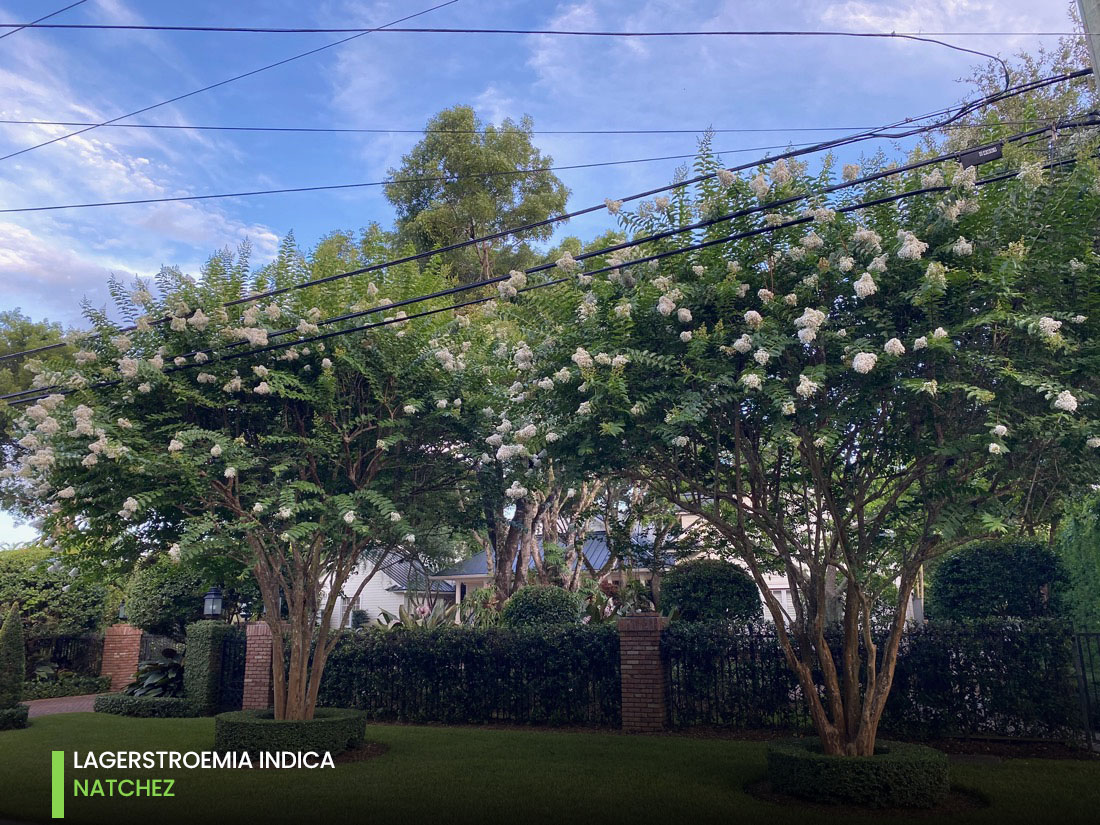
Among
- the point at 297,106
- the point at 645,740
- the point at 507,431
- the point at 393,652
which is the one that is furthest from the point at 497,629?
the point at 297,106

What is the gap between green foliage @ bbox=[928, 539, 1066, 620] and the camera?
521 inches

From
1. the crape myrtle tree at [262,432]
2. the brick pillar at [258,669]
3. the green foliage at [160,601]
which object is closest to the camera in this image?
the crape myrtle tree at [262,432]

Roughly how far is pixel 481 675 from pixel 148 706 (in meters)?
7.65

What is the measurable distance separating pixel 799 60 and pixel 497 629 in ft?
33.3

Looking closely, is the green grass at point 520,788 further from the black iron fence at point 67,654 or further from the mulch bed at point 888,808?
the black iron fence at point 67,654

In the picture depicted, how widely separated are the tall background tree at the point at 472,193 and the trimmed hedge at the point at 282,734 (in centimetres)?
1594

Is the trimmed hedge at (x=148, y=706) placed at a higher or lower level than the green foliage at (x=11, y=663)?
lower

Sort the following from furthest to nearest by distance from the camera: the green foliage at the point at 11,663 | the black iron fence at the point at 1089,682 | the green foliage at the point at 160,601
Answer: the green foliage at the point at 160,601, the green foliage at the point at 11,663, the black iron fence at the point at 1089,682

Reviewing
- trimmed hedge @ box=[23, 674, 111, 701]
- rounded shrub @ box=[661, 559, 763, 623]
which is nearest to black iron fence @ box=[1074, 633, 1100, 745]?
rounded shrub @ box=[661, 559, 763, 623]

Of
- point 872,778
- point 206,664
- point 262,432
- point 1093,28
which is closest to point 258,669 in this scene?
point 206,664

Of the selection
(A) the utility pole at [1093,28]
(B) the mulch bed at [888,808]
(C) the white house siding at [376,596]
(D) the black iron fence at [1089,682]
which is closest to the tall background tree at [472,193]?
(C) the white house siding at [376,596]

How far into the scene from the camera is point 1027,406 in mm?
7492

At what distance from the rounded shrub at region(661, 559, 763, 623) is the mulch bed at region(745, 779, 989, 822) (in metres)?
5.35

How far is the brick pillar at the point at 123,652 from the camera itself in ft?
71.1
